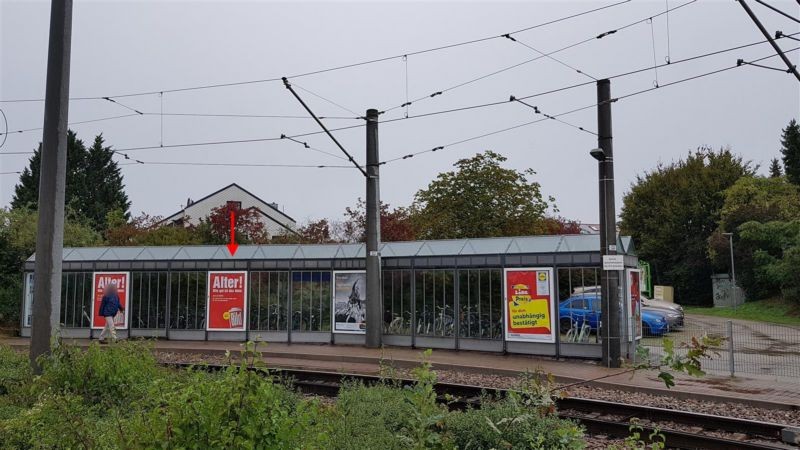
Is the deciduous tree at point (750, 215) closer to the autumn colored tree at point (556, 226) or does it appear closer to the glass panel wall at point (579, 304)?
the autumn colored tree at point (556, 226)

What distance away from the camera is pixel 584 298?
16.7 meters

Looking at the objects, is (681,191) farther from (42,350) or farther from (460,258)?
(42,350)

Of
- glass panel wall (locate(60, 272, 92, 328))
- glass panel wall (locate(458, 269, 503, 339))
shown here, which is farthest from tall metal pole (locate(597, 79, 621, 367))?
glass panel wall (locate(60, 272, 92, 328))

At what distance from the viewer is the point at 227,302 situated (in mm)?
21297

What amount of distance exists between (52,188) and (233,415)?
664 cm

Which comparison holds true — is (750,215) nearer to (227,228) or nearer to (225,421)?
(227,228)

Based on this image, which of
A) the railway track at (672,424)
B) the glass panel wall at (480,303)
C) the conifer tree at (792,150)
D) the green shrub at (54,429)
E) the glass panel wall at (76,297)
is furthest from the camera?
the conifer tree at (792,150)

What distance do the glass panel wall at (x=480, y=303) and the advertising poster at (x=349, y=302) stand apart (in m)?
3.55

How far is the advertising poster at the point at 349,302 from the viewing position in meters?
20.4

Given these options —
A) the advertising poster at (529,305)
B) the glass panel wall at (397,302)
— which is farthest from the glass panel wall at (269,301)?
the advertising poster at (529,305)

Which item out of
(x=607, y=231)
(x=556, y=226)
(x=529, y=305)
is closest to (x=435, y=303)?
(x=529, y=305)

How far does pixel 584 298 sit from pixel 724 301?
32821mm

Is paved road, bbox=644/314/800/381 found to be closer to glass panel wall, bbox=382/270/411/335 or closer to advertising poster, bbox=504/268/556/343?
advertising poster, bbox=504/268/556/343

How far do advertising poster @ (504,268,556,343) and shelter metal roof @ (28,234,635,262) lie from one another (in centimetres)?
70
